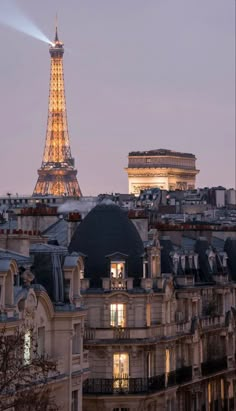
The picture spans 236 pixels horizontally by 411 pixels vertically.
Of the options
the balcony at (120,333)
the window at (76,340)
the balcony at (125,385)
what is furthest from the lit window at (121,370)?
the window at (76,340)

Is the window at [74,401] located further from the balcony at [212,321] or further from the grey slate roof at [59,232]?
Result: the balcony at [212,321]

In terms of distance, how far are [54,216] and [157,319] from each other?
13150mm

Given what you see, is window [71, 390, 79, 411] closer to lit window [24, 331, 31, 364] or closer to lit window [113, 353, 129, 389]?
lit window [24, 331, 31, 364]

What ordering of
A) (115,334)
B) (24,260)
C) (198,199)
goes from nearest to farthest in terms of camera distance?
1. (24,260)
2. (115,334)
3. (198,199)

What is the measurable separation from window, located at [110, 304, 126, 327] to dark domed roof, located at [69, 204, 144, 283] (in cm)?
122

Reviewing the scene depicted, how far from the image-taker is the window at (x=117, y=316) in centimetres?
5878

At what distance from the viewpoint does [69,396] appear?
49.9m

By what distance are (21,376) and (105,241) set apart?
1945cm

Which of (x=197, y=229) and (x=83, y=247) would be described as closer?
(x=83, y=247)

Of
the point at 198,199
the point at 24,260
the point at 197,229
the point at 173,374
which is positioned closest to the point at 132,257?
the point at 173,374

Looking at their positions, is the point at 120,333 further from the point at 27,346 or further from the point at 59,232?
the point at 27,346

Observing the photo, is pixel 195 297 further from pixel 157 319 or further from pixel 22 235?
pixel 22 235

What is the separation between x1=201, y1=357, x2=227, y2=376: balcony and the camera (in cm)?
6717

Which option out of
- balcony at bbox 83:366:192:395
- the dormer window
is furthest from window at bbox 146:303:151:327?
balcony at bbox 83:366:192:395
